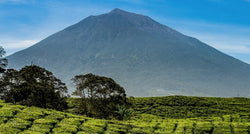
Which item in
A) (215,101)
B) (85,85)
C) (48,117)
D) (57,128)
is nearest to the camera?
(57,128)

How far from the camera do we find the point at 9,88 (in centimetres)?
3328

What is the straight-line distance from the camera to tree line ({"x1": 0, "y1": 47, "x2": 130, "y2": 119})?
32.3 meters

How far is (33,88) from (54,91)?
10.9 ft

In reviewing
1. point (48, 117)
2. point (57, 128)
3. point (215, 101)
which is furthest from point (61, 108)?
point (215, 101)

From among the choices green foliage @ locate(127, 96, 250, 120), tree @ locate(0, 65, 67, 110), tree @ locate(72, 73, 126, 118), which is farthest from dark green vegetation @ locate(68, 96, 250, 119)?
tree @ locate(0, 65, 67, 110)

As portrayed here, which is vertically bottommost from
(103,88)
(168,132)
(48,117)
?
(168,132)

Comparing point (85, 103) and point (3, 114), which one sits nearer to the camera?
point (3, 114)

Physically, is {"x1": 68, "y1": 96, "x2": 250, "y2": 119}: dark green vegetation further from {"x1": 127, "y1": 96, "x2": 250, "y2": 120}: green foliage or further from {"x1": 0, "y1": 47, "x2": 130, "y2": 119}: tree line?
{"x1": 0, "y1": 47, "x2": 130, "y2": 119}: tree line

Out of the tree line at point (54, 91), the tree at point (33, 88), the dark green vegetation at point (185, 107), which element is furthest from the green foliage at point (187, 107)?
the tree at point (33, 88)

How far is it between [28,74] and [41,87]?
3.30 m

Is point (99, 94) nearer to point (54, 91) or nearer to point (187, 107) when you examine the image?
point (54, 91)

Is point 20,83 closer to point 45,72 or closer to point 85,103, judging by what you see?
point 45,72

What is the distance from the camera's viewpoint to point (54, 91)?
34844 mm

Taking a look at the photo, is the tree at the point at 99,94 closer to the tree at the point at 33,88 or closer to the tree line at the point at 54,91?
the tree line at the point at 54,91
